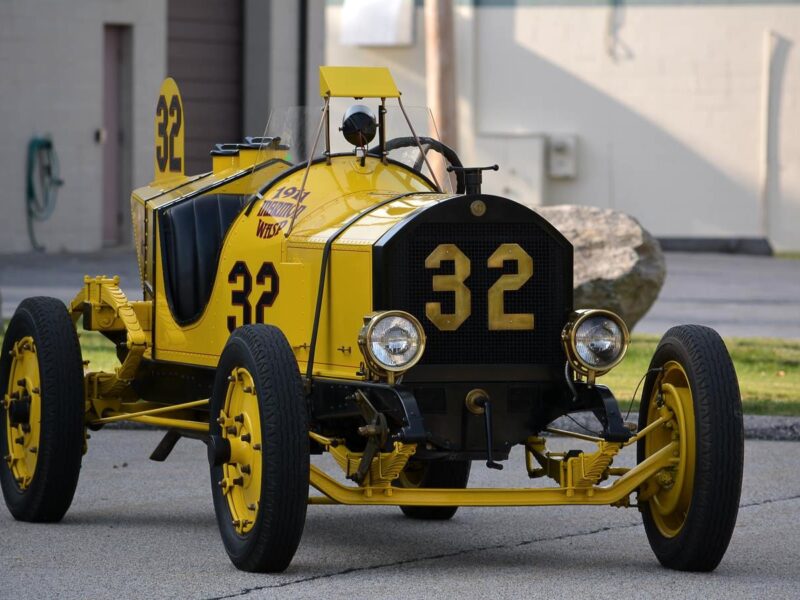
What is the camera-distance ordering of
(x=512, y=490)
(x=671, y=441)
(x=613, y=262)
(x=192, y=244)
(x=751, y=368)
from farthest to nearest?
(x=613, y=262)
(x=751, y=368)
(x=192, y=244)
(x=671, y=441)
(x=512, y=490)

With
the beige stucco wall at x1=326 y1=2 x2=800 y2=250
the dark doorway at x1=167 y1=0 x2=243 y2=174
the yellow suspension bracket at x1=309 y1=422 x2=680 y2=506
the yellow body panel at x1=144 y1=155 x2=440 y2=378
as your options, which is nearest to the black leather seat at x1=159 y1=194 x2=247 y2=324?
the yellow body panel at x1=144 y1=155 x2=440 y2=378

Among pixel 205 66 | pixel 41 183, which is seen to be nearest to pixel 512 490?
pixel 41 183

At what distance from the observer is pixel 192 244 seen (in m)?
7.17

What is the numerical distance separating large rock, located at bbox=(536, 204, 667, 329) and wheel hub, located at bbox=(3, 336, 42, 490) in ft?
18.3

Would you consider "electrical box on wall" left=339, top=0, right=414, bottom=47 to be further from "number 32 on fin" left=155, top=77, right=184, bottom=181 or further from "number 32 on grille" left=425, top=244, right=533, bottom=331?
"number 32 on grille" left=425, top=244, right=533, bottom=331

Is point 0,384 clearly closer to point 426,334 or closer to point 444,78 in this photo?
point 426,334

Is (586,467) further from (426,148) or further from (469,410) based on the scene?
(426,148)

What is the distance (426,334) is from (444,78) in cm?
1562

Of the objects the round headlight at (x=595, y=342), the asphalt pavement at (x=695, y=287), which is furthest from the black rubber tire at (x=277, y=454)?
the asphalt pavement at (x=695, y=287)

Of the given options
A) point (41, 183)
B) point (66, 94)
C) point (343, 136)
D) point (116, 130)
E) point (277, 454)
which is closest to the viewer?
point (277, 454)

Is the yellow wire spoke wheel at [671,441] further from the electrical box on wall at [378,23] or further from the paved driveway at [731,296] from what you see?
the electrical box on wall at [378,23]

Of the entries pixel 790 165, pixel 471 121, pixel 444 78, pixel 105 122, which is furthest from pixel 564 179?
pixel 105 122

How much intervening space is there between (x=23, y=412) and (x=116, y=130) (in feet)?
51.7

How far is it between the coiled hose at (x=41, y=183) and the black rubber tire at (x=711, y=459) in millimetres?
16088
